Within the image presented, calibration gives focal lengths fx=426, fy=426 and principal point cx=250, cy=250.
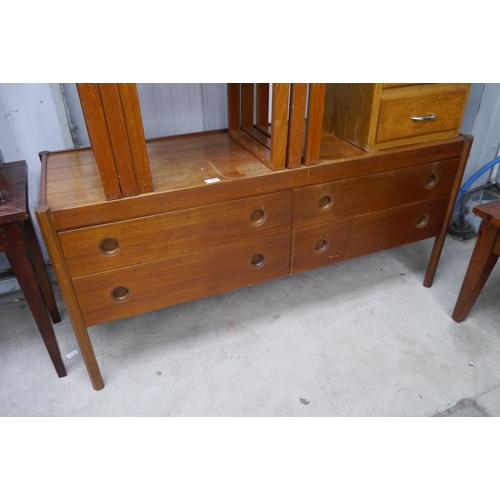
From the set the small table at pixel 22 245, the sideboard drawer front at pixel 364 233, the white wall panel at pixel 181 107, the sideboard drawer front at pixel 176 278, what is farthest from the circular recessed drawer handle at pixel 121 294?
the white wall panel at pixel 181 107

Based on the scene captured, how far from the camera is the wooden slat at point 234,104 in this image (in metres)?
1.67

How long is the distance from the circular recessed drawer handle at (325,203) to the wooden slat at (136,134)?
61cm

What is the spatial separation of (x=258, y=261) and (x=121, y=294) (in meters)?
0.49

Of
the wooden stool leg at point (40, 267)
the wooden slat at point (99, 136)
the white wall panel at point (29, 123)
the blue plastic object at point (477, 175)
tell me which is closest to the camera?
the wooden slat at point (99, 136)

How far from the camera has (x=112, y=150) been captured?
117cm

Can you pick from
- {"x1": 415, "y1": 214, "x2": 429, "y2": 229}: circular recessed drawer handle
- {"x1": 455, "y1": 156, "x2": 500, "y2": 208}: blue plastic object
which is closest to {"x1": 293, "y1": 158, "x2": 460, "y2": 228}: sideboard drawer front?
{"x1": 415, "y1": 214, "x2": 429, "y2": 229}: circular recessed drawer handle

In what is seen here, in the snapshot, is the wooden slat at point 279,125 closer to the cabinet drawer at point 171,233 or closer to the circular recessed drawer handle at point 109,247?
the cabinet drawer at point 171,233

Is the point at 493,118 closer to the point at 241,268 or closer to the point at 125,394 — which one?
the point at 241,268

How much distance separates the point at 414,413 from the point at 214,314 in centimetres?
87

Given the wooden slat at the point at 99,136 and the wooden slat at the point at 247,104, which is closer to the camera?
the wooden slat at the point at 99,136

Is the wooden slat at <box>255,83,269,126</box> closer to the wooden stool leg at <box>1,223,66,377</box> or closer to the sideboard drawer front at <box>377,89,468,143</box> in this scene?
the sideboard drawer front at <box>377,89,468,143</box>

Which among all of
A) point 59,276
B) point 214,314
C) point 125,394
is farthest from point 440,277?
point 59,276

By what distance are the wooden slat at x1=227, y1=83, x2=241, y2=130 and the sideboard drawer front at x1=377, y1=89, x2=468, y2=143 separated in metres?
0.55

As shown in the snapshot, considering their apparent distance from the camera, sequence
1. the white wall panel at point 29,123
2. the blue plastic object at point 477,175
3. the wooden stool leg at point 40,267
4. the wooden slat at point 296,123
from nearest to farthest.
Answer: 1. the wooden slat at point 296,123
2. the wooden stool leg at point 40,267
3. the white wall panel at point 29,123
4. the blue plastic object at point 477,175
